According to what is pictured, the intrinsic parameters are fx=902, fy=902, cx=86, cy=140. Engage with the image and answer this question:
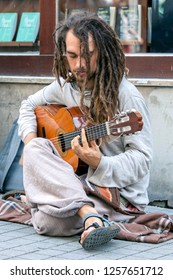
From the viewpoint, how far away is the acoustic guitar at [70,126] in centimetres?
520

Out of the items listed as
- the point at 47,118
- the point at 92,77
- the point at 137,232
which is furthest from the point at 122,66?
the point at 137,232

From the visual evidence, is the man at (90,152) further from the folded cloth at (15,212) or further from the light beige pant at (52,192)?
the folded cloth at (15,212)

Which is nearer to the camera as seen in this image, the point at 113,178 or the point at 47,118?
the point at 113,178

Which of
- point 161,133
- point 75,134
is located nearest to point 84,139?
point 75,134

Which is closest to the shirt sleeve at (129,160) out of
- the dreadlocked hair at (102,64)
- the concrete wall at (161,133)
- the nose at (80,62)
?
the dreadlocked hair at (102,64)

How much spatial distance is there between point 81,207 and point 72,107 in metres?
0.81

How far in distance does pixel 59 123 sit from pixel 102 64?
0.52 m

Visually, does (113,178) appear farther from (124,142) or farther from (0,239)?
(0,239)

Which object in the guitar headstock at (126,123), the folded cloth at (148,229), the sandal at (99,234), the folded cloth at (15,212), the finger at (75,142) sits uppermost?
the guitar headstock at (126,123)

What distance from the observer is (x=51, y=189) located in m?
5.28

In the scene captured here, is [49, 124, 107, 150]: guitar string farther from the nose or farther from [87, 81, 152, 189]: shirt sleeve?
the nose

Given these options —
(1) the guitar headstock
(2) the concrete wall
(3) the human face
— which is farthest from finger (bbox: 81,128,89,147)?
(2) the concrete wall

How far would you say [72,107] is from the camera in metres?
5.70

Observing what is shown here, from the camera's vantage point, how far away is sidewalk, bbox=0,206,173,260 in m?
4.92
